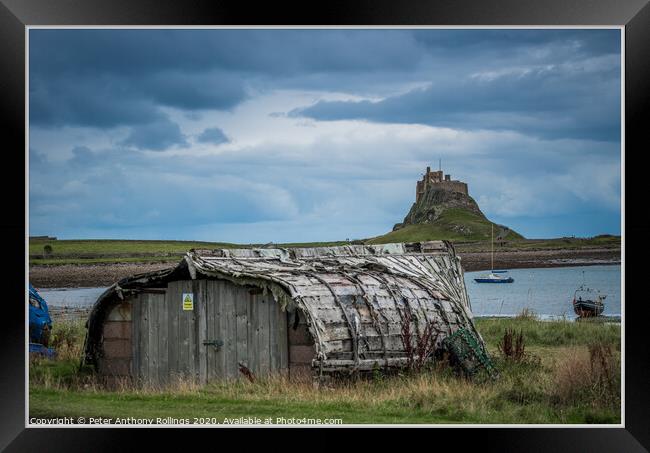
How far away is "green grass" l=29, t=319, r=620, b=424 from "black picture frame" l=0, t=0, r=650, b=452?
2347 mm

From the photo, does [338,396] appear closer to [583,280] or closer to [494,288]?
[583,280]

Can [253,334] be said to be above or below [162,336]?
above

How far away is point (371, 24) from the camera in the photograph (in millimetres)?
11625

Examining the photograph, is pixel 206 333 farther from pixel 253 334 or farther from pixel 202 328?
pixel 253 334

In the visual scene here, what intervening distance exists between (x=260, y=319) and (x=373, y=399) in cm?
303

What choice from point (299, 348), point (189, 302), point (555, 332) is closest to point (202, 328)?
point (189, 302)

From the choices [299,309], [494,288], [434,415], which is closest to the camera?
[434,415]

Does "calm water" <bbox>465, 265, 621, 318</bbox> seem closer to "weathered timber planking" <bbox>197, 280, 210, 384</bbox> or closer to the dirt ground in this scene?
the dirt ground

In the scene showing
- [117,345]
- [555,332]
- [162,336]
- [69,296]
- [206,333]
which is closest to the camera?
[206,333]

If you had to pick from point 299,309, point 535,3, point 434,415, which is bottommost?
point 434,415

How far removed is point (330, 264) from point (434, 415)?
18.1 feet
